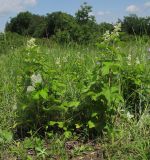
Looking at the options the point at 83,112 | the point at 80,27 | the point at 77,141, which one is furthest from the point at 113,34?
the point at 80,27

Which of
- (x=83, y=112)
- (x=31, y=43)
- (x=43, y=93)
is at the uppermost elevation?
(x=31, y=43)

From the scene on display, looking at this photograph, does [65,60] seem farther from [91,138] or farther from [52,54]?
[91,138]

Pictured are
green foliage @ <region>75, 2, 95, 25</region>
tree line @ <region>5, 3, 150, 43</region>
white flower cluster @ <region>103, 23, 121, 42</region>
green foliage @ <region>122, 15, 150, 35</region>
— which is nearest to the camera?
white flower cluster @ <region>103, 23, 121, 42</region>

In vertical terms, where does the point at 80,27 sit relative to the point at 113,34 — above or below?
above

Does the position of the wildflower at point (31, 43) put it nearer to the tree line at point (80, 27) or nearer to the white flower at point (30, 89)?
the white flower at point (30, 89)

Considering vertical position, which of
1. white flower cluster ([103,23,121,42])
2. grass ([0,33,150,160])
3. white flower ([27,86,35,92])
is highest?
white flower cluster ([103,23,121,42])

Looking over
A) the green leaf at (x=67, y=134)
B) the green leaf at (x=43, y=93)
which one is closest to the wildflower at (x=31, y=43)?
the green leaf at (x=43, y=93)

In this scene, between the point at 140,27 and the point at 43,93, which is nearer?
the point at 43,93

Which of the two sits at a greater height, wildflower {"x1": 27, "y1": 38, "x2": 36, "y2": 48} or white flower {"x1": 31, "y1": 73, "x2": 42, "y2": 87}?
wildflower {"x1": 27, "y1": 38, "x2": 36, "y2": 48}

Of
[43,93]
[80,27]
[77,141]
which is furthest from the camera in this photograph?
[80,27]

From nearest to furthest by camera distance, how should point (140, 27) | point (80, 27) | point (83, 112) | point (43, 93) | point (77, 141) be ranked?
point (43, 93), point (77, 141), point (83, 112), point (140, 27), point (80, 27)

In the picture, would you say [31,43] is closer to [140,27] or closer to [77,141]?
[77,141]

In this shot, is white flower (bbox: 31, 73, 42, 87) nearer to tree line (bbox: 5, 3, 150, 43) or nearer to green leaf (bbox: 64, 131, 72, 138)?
green leaf (bbox: 64, 131, 72, 138)

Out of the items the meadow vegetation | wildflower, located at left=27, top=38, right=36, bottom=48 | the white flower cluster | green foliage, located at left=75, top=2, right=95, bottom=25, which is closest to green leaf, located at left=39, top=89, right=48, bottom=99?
the meadow vegetation
